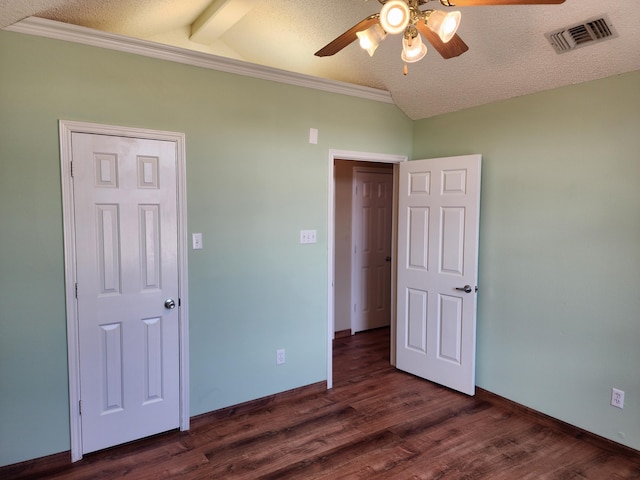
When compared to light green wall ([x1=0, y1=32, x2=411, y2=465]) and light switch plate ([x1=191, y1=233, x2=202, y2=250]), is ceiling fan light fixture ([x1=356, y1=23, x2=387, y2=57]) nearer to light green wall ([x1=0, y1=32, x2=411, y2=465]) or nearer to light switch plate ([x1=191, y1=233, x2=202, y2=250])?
light green wall ([x1=0, y1=32, x2=411, y2=465])

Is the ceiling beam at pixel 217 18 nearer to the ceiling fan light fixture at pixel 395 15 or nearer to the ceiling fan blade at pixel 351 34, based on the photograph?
the ceiling fan blade at pixel 351 34

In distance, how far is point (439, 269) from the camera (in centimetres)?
347

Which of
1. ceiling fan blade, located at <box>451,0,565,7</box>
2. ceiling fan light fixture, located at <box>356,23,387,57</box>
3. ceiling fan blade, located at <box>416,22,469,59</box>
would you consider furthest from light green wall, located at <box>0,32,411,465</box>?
ceiling fan blade, located at <box>451,0,565,7</box>

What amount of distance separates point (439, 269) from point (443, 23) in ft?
7.24

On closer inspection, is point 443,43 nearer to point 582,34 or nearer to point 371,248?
point 582,34

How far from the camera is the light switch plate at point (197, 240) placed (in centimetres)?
277

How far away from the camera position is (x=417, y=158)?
3846 mm

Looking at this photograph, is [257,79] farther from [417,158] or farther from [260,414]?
[260,414]

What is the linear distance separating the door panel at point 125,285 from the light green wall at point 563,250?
241 centimetres

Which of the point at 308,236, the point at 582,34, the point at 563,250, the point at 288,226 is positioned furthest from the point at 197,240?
the point at 582,34

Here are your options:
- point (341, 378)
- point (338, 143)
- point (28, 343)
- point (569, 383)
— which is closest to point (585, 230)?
point (569, 383)

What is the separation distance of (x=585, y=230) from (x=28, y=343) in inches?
138

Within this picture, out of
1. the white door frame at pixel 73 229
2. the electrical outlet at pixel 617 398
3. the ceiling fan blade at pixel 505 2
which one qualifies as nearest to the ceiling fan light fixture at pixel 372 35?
the ceiling fan blade at pixel 505 2

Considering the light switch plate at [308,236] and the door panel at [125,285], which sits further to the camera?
the light switch plate at [308,236]
